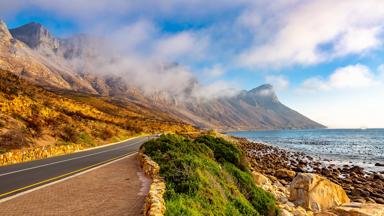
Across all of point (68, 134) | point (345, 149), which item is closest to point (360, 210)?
point (68, 134)

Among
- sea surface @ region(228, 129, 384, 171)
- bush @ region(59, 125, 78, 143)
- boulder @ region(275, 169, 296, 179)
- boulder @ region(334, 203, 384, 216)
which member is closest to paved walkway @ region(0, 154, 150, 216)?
boulder @ region(334, 203, 384, 216)

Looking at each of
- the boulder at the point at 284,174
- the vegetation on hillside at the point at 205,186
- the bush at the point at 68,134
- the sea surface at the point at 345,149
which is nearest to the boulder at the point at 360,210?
the vegetation on hillside at the point at 205,186

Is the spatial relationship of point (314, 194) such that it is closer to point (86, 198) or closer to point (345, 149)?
point (86, 198)

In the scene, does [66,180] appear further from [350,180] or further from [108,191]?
A: [350,180]

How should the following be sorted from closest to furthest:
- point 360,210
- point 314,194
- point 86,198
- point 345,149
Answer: point 86,198 < point 360,210 < point 314,194 < point 345,149

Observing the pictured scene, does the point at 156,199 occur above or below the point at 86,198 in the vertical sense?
above

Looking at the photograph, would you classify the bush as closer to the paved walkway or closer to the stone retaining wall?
the paved walkway

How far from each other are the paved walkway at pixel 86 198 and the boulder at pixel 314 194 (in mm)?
9709

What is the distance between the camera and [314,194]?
54.5 feet

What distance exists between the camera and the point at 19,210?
336 inches

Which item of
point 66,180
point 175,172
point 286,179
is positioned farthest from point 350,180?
point 66,180

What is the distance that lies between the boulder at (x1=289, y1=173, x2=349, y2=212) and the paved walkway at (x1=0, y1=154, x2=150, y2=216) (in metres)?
9.71

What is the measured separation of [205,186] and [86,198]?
4.38 metres

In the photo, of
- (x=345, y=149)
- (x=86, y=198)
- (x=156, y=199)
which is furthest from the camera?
(x=345, y=149)
